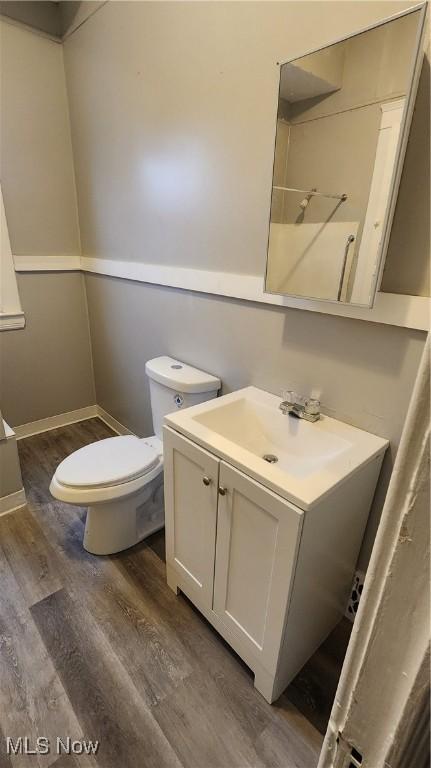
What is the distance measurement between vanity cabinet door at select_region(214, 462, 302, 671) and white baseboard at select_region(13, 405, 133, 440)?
1.49m

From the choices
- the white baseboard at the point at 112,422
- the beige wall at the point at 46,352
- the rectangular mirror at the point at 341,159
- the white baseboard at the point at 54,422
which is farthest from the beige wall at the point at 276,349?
the white baseboard at the point at 54,422

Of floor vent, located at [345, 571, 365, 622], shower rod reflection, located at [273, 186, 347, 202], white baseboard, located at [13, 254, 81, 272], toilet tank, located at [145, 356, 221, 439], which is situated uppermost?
shower rod reflection, located at [273, 186, 347, 202]

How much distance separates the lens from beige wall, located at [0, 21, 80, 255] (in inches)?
77.4

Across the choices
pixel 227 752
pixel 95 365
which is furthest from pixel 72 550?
pixel 95 365

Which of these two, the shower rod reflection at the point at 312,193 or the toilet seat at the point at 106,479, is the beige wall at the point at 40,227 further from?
the shower rod reflection at the point at 312,193

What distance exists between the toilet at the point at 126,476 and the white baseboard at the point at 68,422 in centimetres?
82

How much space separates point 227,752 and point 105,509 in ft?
2.87

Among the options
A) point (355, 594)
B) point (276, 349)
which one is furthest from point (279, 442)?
point (355, 594)

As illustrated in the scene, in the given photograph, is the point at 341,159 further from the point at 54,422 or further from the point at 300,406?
the point at 54,422

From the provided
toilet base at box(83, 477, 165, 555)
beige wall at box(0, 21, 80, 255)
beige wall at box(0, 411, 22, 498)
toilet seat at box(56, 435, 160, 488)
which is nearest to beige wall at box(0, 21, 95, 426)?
beige wall at box(0, 21, 80, 255)

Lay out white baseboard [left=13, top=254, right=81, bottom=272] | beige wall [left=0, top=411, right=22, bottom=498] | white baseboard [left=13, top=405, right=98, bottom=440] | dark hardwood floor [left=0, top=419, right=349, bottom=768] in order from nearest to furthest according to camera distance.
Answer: dark hardwood floor [left=0, top=419, right=349, bottom=768], beige wall [left=0, top=411, right=22, bottom=498], white baseboard [left=13, top=254, right=81, bottom=272], white baseboard [left=13, top=405, right=98, bottom=440]

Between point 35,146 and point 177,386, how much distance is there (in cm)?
175

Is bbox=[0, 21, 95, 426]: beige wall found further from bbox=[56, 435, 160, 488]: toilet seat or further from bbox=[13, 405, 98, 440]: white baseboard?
bbox=[56, 435, 160, 488]: toilet seat

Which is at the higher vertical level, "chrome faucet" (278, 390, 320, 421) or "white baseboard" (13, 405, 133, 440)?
"chrome faucet" (278, 390, 320, 421)
